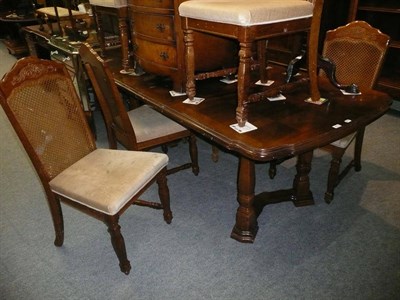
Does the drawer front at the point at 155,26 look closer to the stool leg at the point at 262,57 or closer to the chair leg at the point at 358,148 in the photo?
the stool leg at the point at 262,57

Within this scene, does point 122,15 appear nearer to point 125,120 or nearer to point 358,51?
point 125,120

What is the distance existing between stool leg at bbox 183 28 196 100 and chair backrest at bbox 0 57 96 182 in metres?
0.65

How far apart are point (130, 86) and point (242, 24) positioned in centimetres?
105

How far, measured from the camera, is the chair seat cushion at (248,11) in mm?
1465

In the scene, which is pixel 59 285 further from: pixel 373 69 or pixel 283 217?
pixel 373 69

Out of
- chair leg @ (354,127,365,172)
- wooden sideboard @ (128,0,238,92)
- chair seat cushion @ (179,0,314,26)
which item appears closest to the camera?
chair seat cushion @ (179,0,314,26)

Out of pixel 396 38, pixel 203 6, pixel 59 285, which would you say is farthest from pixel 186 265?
pixel 396 38

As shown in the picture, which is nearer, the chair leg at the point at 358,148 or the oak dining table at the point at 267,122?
the oak dining table at the point at 267,122

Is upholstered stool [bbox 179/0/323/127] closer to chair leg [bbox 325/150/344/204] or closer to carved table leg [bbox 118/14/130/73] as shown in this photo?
chair leg [bbox 325/150/344/204]

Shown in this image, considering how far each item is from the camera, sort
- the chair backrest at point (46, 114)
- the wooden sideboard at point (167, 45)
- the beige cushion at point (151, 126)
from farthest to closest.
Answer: the beige cushion at point (151, 126)
the wooden sideboard at point (167, 45)
the chair backrest at point (46, 114)

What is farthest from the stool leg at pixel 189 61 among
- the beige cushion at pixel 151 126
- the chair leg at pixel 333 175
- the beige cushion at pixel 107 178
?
the chair leg at pixel 333 175

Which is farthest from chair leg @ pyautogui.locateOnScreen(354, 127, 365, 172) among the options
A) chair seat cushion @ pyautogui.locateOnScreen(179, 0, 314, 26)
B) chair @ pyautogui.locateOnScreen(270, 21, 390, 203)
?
chair seat cushion @ pyautogui.locateOnScreen(179, 0, 314, 26)

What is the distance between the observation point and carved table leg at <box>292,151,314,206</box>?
204 centimetres

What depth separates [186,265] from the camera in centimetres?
179
